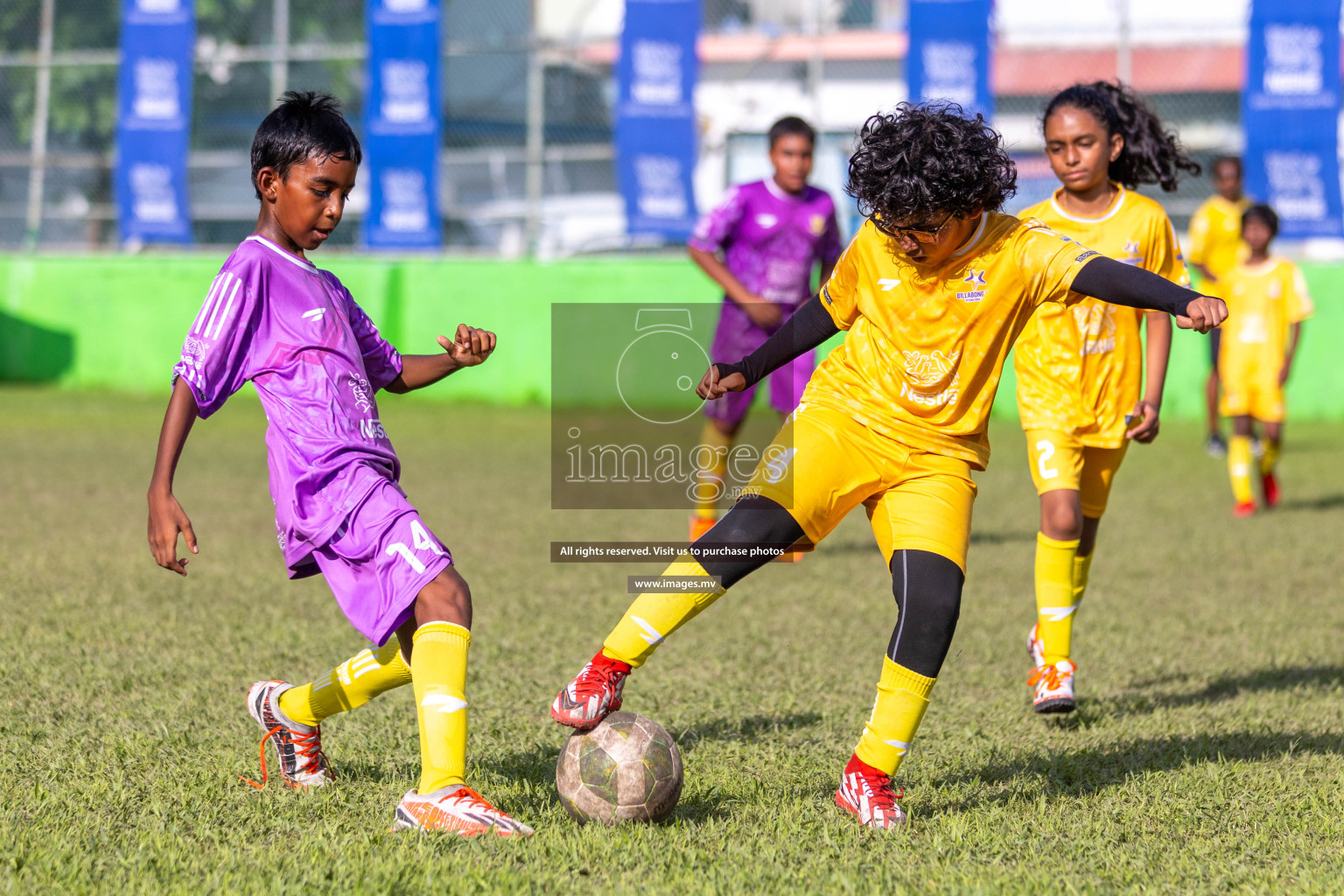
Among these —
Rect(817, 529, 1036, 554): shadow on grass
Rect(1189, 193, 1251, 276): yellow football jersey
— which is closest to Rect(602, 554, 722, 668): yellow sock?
Rect(817, 529, 1036, 554): shadow on grass

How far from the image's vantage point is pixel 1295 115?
15.2 m

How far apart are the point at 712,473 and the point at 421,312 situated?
9.90 m

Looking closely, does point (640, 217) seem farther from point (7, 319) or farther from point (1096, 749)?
point (1096, 749)

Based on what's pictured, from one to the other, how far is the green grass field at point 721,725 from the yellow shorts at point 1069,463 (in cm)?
76

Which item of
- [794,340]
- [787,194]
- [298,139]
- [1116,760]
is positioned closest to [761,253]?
[787,194]

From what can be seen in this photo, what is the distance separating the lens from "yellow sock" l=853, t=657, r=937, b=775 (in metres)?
3.64

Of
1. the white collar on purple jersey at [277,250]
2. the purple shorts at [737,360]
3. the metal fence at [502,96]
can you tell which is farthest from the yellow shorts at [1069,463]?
the metal fence at [502,96]

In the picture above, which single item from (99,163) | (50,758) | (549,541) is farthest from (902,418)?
(99,163)

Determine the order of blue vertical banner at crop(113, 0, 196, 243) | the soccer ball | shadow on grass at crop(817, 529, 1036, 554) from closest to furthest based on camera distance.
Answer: the soccer ball, shadow on grass at crop(817, 529, 1036, 554), blue vertical banner at crop(113, 0, 196, 243)

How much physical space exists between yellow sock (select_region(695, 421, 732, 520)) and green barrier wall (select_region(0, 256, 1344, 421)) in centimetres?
808

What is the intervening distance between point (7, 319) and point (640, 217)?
28.4 feet

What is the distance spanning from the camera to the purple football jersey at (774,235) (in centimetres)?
800

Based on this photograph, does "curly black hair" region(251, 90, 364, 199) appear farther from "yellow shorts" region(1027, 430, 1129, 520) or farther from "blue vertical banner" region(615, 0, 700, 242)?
"blue vertical banner" region(615, 0, 700, 242)

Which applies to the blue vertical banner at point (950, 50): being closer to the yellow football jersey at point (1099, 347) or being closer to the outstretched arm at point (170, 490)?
the yellow football jersey at point (1099, 347)
